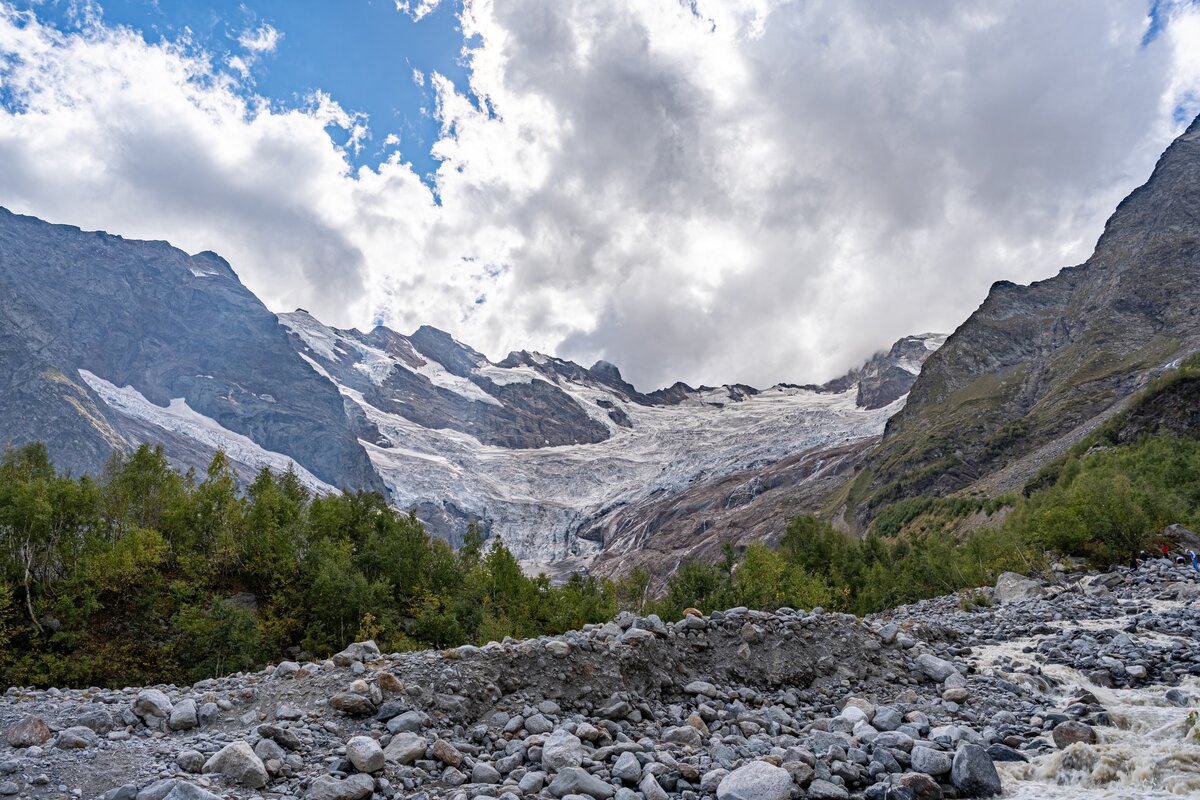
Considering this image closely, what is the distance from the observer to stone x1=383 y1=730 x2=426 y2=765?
32.4ft

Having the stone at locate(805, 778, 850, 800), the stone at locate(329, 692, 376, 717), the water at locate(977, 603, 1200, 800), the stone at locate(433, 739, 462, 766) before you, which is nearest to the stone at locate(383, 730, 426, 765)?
the stone at locate(433, 739, 462, 766)

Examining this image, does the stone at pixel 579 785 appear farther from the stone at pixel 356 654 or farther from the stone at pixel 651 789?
the stone at pixel 356 654

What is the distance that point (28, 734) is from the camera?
31.1 feet

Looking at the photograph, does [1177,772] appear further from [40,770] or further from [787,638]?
[40,770]

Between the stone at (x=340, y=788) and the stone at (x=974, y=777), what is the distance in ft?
28.0

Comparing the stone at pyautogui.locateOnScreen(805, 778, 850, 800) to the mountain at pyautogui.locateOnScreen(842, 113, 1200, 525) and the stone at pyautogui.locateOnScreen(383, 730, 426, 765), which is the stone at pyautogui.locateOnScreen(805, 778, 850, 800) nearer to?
the stone at pyautogui.locateOnScreen(383, 730, 426, 765)

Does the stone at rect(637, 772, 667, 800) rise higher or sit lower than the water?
lower

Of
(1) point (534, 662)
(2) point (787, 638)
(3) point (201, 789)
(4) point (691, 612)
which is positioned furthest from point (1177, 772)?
(3) point (201, 789)

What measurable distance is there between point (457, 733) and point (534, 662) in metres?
2.39

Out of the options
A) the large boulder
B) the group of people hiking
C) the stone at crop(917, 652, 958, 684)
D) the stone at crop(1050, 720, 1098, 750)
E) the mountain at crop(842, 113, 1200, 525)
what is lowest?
the stone at crop(1050, 720, 1098, 750)

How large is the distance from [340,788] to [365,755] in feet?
2.49

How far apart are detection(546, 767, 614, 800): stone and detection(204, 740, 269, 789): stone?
12.9 feet

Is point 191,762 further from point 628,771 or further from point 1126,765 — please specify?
point 1126,765

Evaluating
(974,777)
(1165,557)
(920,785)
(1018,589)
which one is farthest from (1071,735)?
(1165,557)
